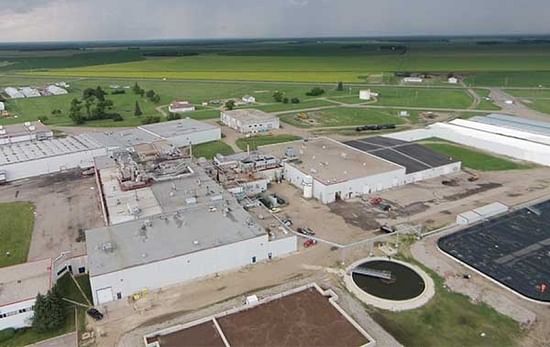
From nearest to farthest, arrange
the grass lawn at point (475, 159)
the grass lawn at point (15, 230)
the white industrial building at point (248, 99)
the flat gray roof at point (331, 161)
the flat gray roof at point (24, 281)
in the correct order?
the flat gray roof at point (24, 281) < the grass lawn at point (15, 230) < the flat gray roof at point (331, 161) < the grass lawn at point (475, 159) < the white industrial building at point (248, 99)

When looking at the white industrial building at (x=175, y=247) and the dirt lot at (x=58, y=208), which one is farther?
the dirt lot at (x=58, y=208)

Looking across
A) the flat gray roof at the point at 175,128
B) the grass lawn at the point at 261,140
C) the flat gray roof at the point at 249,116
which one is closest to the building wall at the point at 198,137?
the flat gray roof at the point at 175,128

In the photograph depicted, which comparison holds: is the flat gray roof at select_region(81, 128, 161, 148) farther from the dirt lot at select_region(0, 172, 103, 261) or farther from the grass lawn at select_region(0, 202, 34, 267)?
the grass lawn at select_region(0, 202, 34, 267)

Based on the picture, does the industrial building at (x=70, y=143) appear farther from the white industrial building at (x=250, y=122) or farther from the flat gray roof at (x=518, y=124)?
the flat gray roof at (x=518, y=124)

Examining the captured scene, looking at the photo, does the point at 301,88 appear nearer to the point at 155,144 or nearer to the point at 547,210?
the point at 155,144

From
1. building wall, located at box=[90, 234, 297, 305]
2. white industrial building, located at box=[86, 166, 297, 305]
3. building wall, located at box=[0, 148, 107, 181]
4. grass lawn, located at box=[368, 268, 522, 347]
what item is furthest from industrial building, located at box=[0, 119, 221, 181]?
grass lawn, located at box=[368, 268, 522, 347]

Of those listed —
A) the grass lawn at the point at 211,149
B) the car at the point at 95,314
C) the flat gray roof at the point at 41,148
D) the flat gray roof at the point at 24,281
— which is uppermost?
the flat gray roof at the point at 41,148

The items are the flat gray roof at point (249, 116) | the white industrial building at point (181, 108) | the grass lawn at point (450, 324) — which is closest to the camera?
the grass lawn at point (450, 324)

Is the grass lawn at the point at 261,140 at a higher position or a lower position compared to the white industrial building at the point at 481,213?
higher
